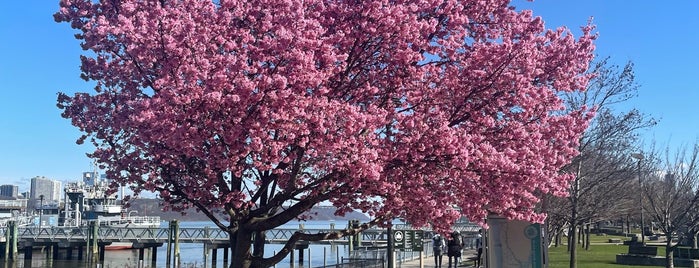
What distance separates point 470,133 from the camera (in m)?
14.1

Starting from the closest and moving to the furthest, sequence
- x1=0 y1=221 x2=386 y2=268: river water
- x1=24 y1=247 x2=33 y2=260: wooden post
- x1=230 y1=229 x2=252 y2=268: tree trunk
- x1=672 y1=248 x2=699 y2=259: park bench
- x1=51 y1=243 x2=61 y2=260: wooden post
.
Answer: x1=230 y1=229 x2=252 y2=268: tree trunk
x1=672 y1=248 x2=699 y2=259: park bench
x1=0 y1=221 x2=386 y2=268: river water
x1=51 y1=243 x2=61 y2=260: wooden post
x1=24 y1=247 x2=33 y2=260: wooden post

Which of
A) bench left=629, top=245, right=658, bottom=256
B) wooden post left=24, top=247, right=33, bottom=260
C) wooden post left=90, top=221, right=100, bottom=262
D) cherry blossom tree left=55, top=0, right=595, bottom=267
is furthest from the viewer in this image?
wooden post left=24, top=247, right=33, bottom=260

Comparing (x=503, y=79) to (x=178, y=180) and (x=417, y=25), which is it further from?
(x=178, y=180)

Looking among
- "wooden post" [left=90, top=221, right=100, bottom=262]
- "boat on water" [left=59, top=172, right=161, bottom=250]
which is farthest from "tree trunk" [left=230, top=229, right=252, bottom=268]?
"boat on water" [left=59, top=172, right=161, bottom=250]

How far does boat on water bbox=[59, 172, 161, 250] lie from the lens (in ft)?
303

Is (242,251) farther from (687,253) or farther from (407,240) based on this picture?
(687,253)

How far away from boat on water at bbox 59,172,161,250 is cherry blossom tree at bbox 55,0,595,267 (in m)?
78.3

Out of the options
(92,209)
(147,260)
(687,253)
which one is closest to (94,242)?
(147,260)

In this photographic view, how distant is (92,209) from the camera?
93750mm

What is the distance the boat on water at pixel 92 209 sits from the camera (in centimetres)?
9250

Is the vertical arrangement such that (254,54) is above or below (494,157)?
above

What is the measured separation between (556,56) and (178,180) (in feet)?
27.6

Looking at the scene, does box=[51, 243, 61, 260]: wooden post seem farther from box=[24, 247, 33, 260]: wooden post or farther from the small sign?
the small sign

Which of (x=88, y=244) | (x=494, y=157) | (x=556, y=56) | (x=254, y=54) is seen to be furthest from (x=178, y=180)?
(x=88, y=244)
